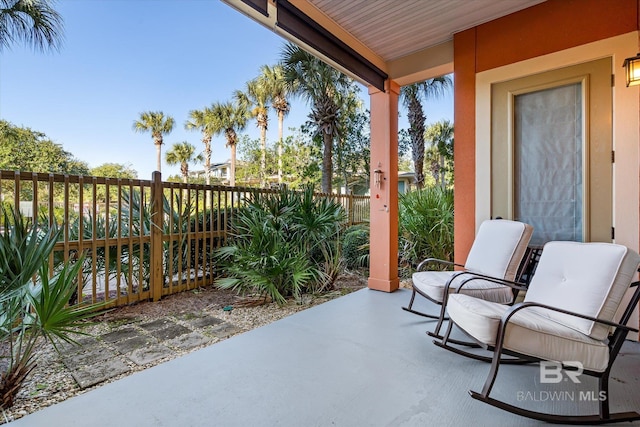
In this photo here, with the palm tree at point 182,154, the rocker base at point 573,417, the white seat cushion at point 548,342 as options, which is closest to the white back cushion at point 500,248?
the white seat cushion at point 548,342

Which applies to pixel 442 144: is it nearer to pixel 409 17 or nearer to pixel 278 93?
pixel 409 17

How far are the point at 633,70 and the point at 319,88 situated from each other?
262 inches

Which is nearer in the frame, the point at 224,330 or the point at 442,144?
the point at 224,330

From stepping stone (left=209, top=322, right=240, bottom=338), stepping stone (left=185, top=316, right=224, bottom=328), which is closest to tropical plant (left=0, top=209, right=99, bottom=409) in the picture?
stepping stone (left=209, top=322, right=240, bottom=338)

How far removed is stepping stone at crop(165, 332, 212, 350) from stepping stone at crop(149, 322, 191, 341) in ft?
0.26

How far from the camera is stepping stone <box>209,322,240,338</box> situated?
2.81m

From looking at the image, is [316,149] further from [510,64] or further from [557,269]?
[557,269]

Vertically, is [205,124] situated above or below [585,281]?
above

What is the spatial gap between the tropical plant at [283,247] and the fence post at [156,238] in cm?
73

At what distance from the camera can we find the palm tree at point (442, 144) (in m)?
9.95

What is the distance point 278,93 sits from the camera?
13.5 m

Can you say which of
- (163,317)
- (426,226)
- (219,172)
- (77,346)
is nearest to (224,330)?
(163,317)

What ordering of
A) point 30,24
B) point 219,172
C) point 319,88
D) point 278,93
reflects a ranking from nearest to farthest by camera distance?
point 30,24 → point 319,88 → point 278,93 → point 219,172

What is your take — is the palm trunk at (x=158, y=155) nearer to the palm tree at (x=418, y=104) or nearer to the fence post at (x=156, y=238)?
the palm tree at (x=418, y=104)
